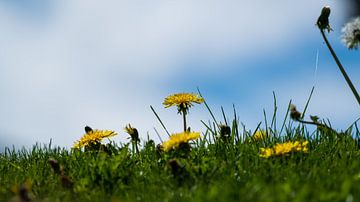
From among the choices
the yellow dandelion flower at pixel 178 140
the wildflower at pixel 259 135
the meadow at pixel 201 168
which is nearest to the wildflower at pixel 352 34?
the meadow at pixel 201 168

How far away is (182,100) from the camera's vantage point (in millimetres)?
4801

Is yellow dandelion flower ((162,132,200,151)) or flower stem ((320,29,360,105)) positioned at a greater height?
flower stem ((320,29,360,105))

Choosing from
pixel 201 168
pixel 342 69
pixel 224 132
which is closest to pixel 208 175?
pixel 201 168

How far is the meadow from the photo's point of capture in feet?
9.50

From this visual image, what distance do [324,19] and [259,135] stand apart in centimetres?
100

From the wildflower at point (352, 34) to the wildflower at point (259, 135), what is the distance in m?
0.91

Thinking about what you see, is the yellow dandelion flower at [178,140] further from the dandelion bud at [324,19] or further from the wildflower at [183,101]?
the dandelion bud at [324,19]

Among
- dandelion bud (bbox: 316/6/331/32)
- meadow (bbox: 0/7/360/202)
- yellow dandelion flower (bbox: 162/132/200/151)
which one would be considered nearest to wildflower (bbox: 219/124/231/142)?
meadow (bbox: 0/7/360/202)

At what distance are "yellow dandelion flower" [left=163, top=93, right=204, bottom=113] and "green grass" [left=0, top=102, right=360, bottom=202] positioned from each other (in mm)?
273

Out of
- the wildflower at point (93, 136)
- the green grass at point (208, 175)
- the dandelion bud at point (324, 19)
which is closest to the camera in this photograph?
the green grass at point (208, 175)

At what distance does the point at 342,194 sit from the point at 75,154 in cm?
234

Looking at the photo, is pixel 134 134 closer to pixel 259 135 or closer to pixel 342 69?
pixel 259 135

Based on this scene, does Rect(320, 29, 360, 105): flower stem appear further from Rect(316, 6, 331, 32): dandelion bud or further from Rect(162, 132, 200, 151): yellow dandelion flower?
Rect(162, 132, 200, 151): yellow dandelion flower

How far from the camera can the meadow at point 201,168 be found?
114 inches
